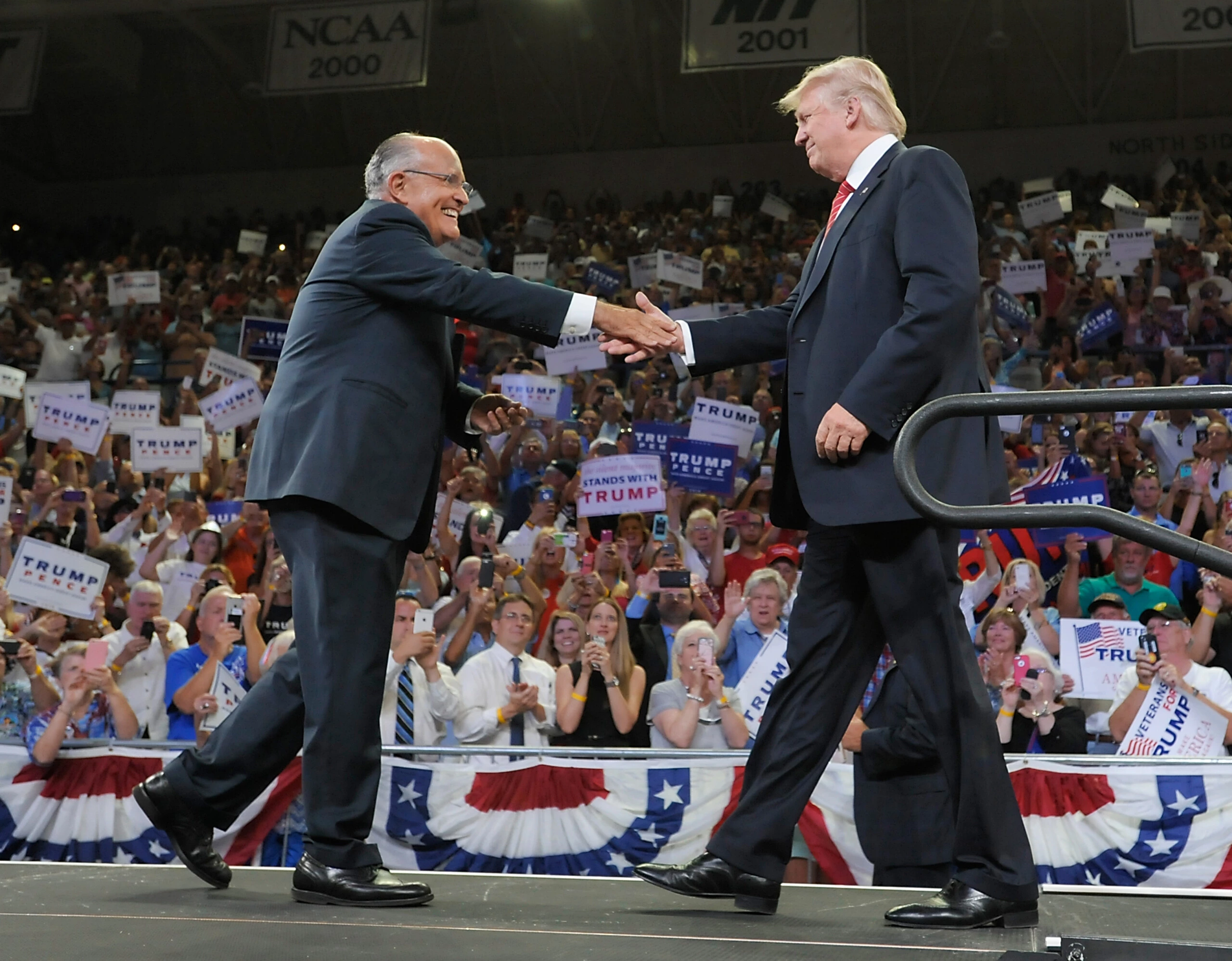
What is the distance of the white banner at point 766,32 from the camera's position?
12.2m

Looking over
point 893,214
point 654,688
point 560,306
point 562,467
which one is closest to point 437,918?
point 560,306

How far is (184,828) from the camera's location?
289cm

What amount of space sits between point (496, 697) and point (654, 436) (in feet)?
9.08

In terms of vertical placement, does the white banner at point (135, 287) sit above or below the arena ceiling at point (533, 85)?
below

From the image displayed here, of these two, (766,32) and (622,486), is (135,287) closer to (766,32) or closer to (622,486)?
(766,32)

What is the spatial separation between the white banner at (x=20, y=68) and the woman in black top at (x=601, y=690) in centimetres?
1112

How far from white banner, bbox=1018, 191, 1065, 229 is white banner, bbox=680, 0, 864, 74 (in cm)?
241

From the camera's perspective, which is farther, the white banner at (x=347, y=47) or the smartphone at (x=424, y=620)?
the white banner at (x=347, y=47)

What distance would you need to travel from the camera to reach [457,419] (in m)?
3.19

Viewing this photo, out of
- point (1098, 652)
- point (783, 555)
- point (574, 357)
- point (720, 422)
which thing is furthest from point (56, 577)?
point (1098, 652)

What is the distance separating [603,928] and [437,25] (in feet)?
59.4

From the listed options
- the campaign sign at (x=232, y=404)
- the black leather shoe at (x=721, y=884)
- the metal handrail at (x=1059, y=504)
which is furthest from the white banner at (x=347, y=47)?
the metal handrail at (x=1059, y=504)

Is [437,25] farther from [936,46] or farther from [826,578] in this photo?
[826,578]

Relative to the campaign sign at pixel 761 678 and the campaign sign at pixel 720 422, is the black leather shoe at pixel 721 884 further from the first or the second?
the campaign sign at pixel 720 422
